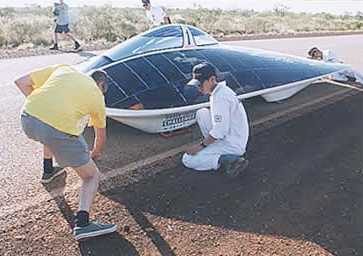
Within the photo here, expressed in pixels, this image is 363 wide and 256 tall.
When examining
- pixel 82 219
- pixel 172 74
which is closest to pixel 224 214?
pixel 82 219

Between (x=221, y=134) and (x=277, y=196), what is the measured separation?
0.86 metres

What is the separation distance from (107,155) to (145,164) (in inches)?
22.0

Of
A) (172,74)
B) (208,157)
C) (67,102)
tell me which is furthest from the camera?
(172,74)

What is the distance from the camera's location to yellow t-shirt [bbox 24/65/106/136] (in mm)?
3775

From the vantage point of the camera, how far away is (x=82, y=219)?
3.85 meters

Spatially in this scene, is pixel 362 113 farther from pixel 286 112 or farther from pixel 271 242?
pixel 271 242

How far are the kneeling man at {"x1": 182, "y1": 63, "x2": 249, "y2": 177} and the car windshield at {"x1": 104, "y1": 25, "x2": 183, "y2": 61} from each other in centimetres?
190

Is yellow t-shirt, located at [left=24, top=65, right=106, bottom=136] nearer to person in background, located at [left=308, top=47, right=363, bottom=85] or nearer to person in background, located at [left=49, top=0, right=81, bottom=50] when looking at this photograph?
person in background, located at [left=308, top=47, right=363, bottom=85]

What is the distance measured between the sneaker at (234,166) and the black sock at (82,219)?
1709 mm

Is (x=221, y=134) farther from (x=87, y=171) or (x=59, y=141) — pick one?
(x=59, y=141)

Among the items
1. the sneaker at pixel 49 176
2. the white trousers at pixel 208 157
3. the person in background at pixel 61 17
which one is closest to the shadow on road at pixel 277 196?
the white trousers at pixel 208 157

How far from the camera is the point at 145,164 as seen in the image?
5.41 m

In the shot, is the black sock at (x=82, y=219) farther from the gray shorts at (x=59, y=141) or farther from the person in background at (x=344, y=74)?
the person in background at (x=344, y=74)

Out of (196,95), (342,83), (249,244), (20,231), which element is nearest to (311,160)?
(196,95)
